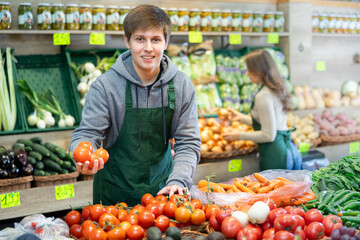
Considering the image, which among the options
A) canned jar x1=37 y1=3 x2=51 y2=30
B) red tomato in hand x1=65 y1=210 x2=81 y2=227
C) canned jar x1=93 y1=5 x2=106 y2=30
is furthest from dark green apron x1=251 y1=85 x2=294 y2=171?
red tomato in hand x1=65 y1=210 x2=81 y2=227

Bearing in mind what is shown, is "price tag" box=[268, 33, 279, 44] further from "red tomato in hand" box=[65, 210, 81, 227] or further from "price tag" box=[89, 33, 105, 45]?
"red tomato in hand" box=[65, 210, 81, 227]

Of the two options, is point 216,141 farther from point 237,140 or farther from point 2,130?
point 2,130

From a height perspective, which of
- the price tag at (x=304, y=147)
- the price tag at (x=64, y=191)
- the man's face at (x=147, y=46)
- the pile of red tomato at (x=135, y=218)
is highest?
the man's face at (x=147, y=46)

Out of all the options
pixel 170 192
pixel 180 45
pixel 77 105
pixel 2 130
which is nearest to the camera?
pixel 170 192

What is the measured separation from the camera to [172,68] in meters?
2.56

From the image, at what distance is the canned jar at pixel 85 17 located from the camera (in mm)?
4105

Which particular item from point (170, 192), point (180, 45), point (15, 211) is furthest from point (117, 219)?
point (180, 45)

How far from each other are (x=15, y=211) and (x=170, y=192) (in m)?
1.88

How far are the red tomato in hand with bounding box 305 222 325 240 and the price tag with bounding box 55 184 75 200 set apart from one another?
245 centimetres

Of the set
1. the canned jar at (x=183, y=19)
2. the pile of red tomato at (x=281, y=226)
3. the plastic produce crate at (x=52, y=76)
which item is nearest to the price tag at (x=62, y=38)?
the plastic produce crate at (x=52, y=76)

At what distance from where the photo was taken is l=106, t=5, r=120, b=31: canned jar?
421cm

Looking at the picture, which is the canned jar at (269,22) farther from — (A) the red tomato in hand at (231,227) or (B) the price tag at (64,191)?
(A) the red tomato in hand at (231,227)

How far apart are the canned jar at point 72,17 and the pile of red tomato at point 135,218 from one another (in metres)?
2.47

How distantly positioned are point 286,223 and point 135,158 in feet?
3.66
